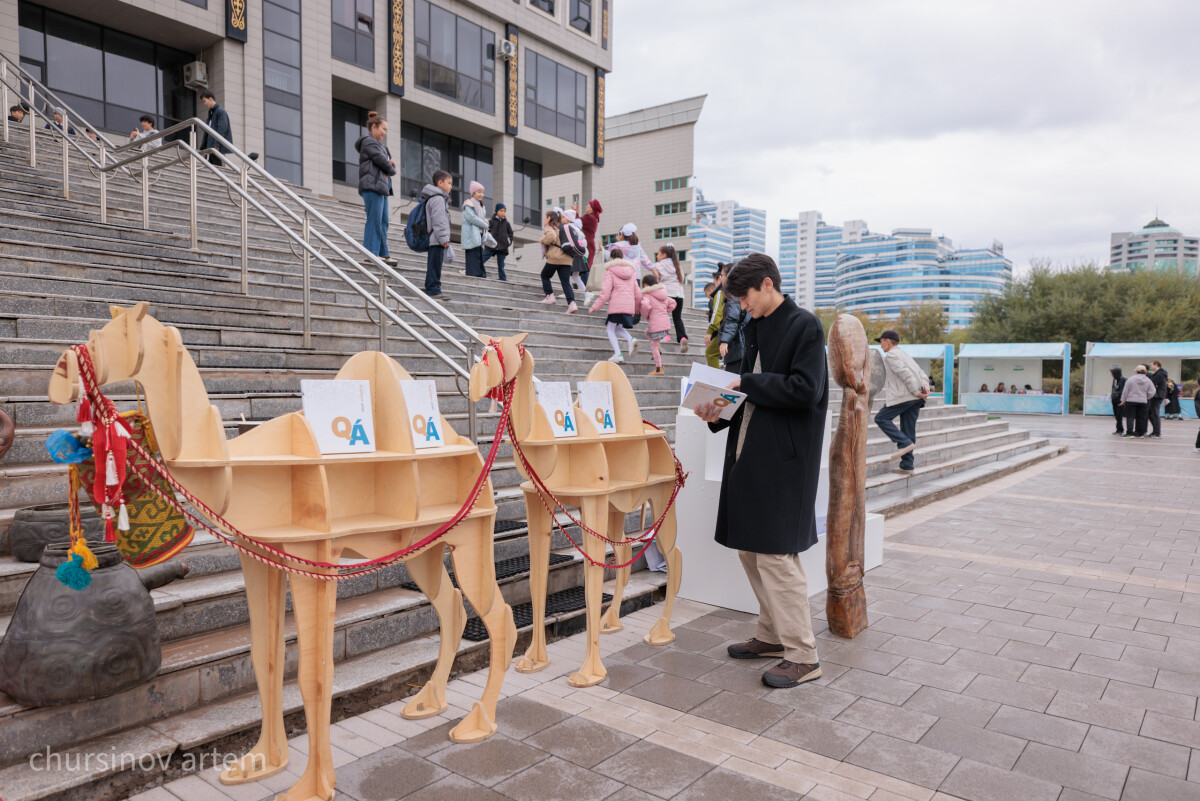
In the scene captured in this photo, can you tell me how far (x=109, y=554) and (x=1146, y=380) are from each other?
67.4ft

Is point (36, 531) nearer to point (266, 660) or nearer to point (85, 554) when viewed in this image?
point (85, 554)

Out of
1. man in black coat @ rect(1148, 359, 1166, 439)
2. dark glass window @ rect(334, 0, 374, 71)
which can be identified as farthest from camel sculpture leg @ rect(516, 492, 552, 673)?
dark glass window @ rect(334, 0, 374, 71)

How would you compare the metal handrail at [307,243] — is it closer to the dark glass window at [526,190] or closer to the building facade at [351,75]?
the building facade at [351,75]

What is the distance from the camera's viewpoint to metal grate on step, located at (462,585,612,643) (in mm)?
4078

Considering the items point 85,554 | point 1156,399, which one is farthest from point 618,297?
point 1156,399

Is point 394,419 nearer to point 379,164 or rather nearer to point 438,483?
point 438,483

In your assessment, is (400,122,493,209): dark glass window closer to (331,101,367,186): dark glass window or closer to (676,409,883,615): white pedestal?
(331,101,367,186): dark glass window

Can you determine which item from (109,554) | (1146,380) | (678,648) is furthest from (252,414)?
(1146,380)

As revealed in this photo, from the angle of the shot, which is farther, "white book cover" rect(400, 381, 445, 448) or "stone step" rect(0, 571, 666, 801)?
"white book cover" rect(400, 381, 445, 448)

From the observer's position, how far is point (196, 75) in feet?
57.4

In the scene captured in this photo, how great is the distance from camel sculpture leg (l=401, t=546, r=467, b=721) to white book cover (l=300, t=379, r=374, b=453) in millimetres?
664

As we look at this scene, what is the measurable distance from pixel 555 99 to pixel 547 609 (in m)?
25.5

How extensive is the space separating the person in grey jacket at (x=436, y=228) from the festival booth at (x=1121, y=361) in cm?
2433

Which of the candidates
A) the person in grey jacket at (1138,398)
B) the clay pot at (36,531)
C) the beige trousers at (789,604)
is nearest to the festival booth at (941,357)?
the person in grey jacket at (1138,398)
